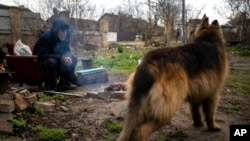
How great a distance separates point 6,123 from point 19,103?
0.72 m

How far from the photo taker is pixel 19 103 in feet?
16.1

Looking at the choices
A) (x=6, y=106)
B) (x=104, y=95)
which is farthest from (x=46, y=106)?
(x=104, y=95)

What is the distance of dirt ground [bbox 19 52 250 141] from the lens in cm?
416

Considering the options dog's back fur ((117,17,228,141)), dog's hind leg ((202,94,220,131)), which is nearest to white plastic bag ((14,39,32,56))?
dog's back fur ((117,17,228,141))

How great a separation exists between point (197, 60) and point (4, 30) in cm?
1311

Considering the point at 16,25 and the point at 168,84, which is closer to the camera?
the point at 168,84

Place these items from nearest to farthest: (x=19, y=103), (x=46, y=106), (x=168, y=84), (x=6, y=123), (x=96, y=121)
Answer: (x=168, y=84)
(x=6, y=123)
(x=96, y=121)
(x=19, y=103)
(x=46, y=106)

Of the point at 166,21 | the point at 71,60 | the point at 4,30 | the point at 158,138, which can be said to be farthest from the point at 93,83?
the point at 166,21

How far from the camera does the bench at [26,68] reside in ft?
22.1

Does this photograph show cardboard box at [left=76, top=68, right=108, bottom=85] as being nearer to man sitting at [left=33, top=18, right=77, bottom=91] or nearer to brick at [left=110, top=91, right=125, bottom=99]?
man sitting at [left=33, top=18, right=77, bottom=91]

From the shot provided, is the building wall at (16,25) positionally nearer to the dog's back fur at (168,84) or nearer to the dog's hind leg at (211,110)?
the dog's hind leg at (211,110)

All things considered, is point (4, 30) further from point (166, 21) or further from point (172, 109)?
point (166, 21)

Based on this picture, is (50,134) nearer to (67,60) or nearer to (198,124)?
(198,124)

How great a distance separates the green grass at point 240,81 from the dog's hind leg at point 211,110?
3093 millimetres
